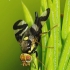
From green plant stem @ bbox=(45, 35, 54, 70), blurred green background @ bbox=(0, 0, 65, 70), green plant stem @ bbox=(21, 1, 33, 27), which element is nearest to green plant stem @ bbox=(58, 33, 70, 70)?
green plant stem @ bbox=(45, 35, 54, 70)

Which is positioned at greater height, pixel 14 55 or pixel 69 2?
pixel 69 2

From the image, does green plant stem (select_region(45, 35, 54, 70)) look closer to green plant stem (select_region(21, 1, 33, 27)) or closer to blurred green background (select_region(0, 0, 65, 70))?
green plant stem (select_region(21, 1, 33, 27))

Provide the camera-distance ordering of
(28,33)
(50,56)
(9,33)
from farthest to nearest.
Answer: (9,33) < (28,33) < (50,56)

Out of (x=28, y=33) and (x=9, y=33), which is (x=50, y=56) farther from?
(x=9, y=33)

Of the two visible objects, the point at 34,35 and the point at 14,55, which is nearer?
the point at 34,35

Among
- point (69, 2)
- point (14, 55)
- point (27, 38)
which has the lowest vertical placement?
point (14, 55)

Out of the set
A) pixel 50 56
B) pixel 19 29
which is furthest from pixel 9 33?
pixel 50 56

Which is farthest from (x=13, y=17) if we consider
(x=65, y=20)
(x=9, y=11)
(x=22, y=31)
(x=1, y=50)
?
(x=65, y=20)

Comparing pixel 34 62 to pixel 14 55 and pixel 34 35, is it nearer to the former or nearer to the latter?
pixel 34 35
